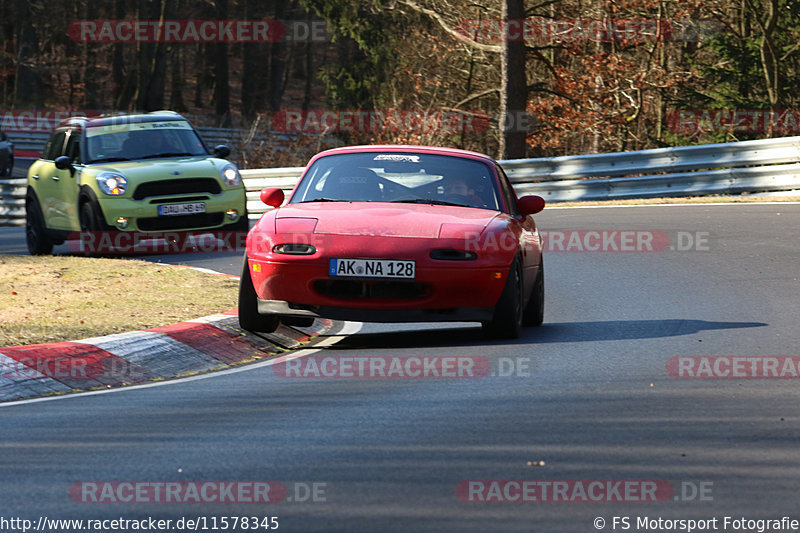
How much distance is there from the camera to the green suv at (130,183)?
16.6 metres

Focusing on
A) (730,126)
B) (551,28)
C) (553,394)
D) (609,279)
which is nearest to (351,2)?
(551,28)

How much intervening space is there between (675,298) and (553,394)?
4.99 meters

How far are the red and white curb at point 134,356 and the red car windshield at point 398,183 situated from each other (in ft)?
3.86

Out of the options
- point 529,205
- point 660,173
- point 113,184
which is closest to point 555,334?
point 529,205

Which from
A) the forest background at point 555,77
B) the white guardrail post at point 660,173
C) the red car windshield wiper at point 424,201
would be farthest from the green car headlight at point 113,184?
the forest background at point 555,77

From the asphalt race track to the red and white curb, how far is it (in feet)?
1.34

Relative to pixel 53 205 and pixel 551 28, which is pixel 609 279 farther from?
pixel 551 28

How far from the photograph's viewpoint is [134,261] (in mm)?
15141

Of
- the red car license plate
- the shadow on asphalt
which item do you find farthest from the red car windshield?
the red car license plate

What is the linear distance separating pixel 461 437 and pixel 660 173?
18.1 m

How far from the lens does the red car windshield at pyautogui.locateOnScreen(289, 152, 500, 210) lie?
33.6 ft

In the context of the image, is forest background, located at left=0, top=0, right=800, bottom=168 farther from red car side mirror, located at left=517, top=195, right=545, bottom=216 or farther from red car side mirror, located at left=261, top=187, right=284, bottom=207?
red car side mirror, located at left=261, top=187, right=284, bottom=207

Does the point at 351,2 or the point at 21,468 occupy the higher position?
the point at 351,2

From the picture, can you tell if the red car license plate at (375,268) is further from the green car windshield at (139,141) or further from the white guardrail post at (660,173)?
the white guardrail post at (660,173)
